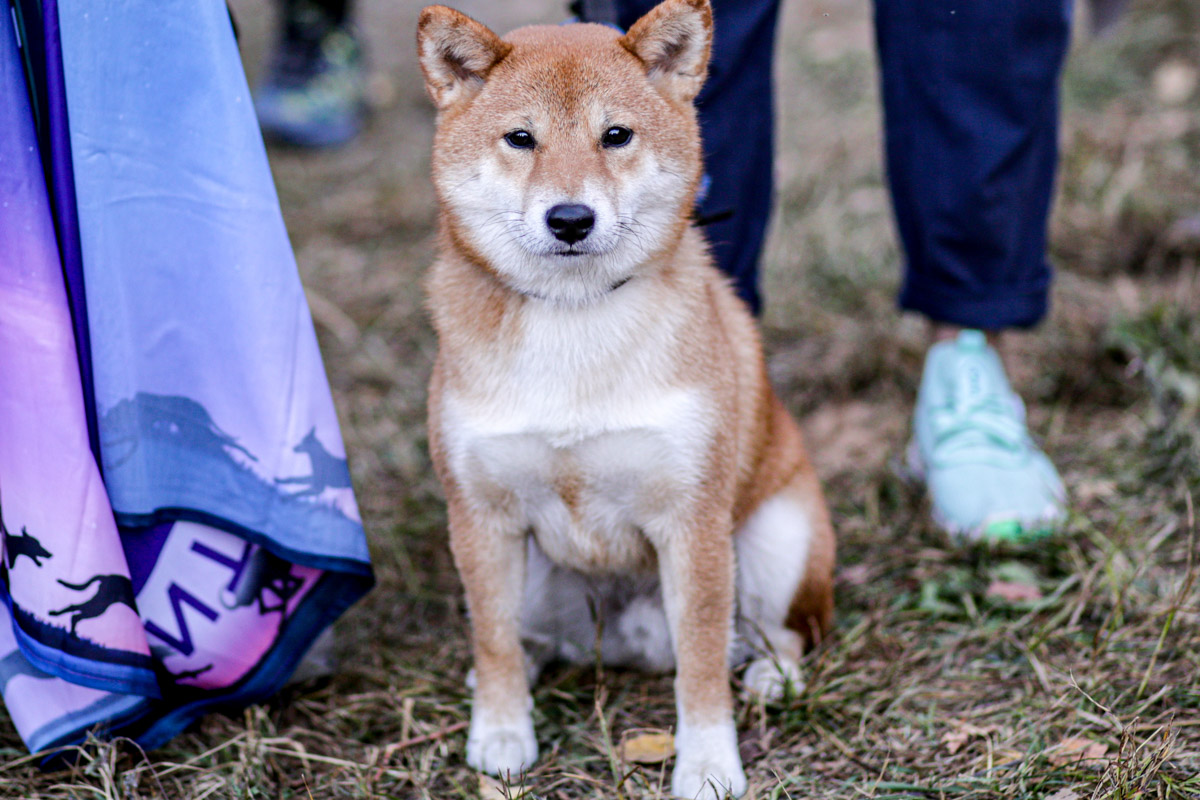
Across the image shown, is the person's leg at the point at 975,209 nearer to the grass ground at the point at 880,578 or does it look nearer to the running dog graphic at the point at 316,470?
the grass ground at the point at 880,578

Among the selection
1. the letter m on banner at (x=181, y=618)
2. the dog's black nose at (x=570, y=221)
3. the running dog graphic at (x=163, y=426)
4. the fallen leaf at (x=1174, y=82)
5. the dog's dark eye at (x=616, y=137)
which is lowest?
the letter m on banner at (x=181, y=618)

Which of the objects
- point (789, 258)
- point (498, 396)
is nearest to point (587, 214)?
point (498, 396)

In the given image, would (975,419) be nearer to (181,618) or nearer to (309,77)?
(181,618)

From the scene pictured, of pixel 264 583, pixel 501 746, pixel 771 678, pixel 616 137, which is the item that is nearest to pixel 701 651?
pixel 771 678

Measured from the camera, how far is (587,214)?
173cm

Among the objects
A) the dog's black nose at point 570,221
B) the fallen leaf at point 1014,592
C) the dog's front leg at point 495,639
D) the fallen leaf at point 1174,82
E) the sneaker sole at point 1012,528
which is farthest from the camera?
the fallen leaf at point 1174,82

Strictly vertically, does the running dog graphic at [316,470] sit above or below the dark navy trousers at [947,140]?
below

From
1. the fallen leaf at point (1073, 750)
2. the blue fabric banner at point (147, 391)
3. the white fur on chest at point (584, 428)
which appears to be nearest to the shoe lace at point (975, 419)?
the fallen leaf at point (1073, 750)

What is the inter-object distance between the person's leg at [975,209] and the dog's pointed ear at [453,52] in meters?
1.09

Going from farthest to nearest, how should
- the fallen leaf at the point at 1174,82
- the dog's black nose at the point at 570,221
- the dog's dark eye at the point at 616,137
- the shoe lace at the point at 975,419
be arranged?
the fallen leaf at the point at 1174,82, the shoe lace at the point at 975,419, the dog's dark eye at the point at 616,137, the dog's black nose at the point at 570,221

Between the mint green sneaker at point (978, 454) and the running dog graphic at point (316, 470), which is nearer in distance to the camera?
the running dog graphic at point (316, 470)

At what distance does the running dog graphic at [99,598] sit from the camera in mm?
1777

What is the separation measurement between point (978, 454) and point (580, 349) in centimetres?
126

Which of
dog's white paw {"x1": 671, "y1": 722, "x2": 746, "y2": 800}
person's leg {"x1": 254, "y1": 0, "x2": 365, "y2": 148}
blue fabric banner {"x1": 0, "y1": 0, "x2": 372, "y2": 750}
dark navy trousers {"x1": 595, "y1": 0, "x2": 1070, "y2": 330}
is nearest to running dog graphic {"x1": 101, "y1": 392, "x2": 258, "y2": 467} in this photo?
blue fabric banner {"x1": 0, "y1": 0, "x2": 372, "y2": 750}
